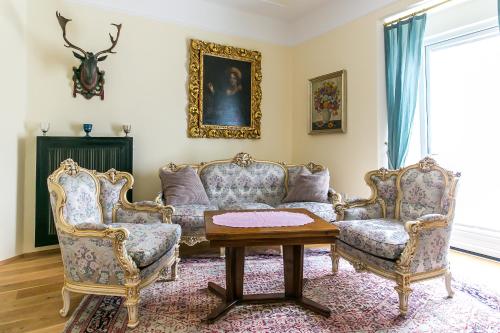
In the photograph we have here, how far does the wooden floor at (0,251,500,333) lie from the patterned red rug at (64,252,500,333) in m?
0.19

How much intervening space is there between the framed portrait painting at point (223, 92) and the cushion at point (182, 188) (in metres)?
0.80

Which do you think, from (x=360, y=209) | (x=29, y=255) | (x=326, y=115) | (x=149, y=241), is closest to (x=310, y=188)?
(x=360, y=209)

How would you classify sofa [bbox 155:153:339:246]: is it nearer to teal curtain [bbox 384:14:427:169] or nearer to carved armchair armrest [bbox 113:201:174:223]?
carved armchair armrest [bbox 113:201:174:223]

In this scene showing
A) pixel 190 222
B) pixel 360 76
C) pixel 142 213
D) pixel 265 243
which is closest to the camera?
pixel 265 243

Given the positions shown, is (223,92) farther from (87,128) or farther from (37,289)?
(37,289)

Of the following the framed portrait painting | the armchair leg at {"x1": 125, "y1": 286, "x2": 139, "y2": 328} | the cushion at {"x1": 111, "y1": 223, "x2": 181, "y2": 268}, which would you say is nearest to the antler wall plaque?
the framed portrait painting

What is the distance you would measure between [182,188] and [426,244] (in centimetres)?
246

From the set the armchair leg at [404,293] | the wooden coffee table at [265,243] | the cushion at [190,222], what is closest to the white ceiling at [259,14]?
the cushion at [190,222]

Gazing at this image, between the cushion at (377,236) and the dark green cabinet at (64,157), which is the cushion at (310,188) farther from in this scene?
the dark green cabinet at (64,157)

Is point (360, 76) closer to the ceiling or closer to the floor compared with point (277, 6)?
closer to the floor

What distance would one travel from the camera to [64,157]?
3.36m

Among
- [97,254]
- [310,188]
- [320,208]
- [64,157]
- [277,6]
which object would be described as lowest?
[97,254]

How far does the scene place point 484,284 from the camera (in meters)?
2.54

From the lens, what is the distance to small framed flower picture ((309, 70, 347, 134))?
4172 millimetres
